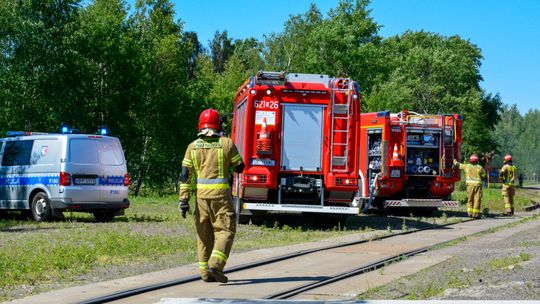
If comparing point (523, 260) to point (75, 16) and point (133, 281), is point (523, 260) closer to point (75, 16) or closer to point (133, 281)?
point (133, 281)

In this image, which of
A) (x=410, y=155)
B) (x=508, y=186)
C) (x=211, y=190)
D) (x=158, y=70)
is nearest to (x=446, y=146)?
(x=410, y=155)

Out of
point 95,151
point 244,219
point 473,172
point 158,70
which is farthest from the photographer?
point 158,70

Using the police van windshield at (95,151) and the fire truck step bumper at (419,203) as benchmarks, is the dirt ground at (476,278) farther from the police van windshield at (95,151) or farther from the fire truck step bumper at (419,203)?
the fire truck step bumper at (419,203)

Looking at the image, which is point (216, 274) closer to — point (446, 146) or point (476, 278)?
point (476, 278)

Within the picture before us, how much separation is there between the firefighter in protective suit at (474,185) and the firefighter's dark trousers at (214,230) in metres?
15.7

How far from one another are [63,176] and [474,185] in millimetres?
12161

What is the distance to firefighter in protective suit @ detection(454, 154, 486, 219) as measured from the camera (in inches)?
938

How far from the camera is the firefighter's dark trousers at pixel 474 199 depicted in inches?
936

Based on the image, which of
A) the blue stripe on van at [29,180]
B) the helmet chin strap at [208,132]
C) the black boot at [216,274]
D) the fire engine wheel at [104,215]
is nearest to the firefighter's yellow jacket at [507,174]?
the fire engine wheel at [104,215]

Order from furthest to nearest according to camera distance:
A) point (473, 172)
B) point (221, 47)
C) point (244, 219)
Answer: point (221, 47)
point (473, 172)
point (244, 219)

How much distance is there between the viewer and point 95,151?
59.4 feet

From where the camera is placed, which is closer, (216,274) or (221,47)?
(216,274)

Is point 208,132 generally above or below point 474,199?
above

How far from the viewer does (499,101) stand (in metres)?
85.0
